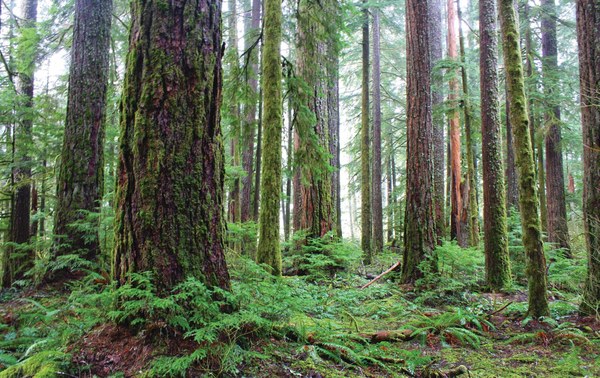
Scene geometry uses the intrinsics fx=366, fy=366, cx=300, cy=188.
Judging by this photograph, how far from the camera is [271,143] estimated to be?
17.1 feet

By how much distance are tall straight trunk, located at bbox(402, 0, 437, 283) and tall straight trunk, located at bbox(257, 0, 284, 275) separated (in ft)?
10.5

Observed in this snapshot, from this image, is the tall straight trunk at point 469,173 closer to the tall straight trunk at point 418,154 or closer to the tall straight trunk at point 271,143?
the tall straight trunk at point 418,154

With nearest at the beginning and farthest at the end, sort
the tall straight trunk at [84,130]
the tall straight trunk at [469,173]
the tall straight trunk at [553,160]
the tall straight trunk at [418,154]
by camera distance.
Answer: the tall straight trunk at [84,130] → the tall straight trunk at [418,154] → the tall straight trunk at [469,173] → the tall straight trunk at [553,160]

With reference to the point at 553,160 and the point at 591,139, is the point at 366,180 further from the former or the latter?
the point at 553,160

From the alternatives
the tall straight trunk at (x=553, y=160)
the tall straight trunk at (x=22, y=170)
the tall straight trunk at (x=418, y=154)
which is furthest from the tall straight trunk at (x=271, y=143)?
the tall straight trunk at (x=553, y=160)

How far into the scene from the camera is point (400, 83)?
1022 inches

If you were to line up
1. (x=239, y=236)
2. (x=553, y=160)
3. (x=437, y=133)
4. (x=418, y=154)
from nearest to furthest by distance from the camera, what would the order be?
(x=418, y=154) → (x=239, y=236) → (x=553, y=160) → (x=437, y=133)

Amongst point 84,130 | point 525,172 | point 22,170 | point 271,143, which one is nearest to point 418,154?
point 525,172

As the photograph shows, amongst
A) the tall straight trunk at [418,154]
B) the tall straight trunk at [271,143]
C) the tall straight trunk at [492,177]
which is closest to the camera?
the tall straight trunk at [271,143]

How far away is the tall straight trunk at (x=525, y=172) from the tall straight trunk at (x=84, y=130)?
623 cm

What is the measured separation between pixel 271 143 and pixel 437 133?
976cm

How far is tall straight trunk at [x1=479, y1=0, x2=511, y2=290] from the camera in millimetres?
6898

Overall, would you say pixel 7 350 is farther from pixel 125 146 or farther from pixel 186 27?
pixel 186 27

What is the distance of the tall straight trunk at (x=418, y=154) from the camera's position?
23.2ft
